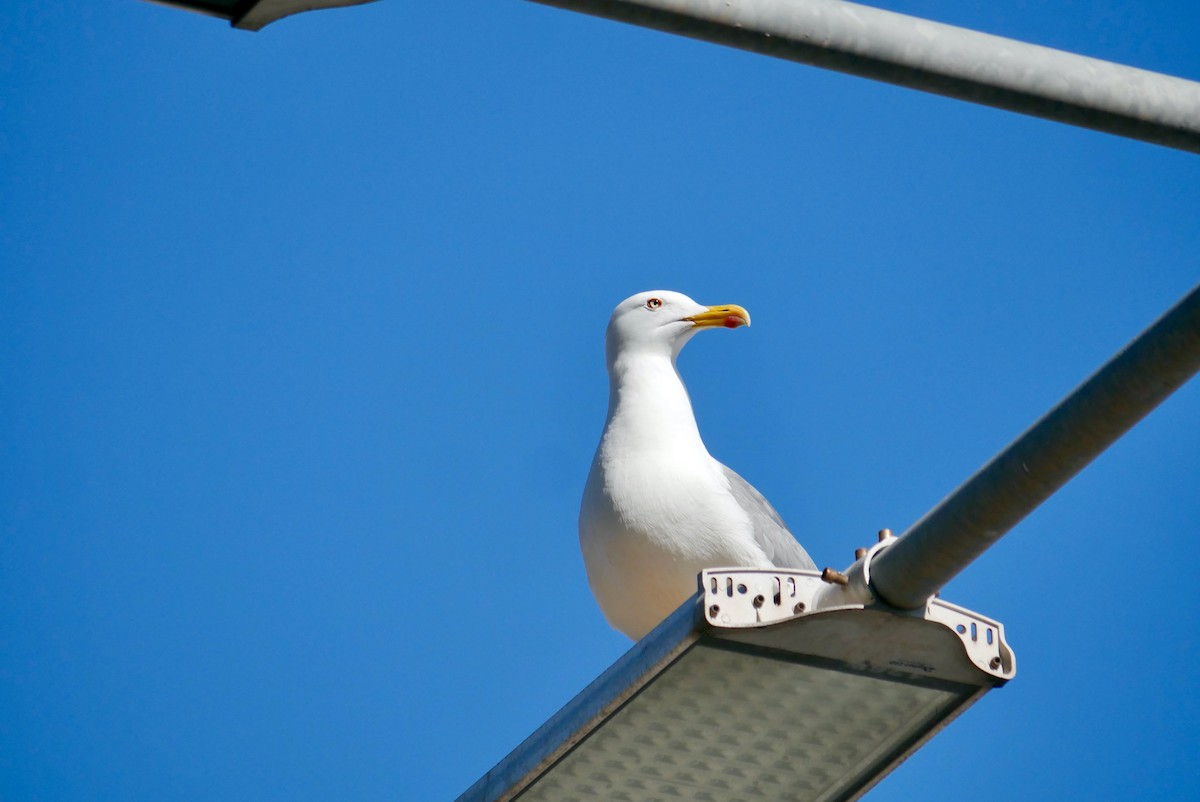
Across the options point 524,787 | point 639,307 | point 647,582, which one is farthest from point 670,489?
point 524,787

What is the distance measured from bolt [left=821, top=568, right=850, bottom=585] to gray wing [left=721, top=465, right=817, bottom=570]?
3134 millimetres

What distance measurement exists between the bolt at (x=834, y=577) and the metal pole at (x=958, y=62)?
2.43 ft

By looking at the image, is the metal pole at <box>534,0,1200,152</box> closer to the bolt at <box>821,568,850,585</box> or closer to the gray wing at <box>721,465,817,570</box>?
the bolt at <box>821,568,850,585</box>

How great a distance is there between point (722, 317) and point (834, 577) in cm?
388

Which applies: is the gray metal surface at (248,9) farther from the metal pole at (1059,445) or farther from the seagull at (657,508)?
the seagull at (657,508)

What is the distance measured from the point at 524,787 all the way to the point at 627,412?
10.1ft

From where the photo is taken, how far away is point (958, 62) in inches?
99.0

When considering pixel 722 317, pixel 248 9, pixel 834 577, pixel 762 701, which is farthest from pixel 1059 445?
pixel 722 317

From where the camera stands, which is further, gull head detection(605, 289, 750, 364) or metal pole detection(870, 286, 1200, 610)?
gull head detection(605, 289, 750, 364)

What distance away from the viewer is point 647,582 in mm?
5930

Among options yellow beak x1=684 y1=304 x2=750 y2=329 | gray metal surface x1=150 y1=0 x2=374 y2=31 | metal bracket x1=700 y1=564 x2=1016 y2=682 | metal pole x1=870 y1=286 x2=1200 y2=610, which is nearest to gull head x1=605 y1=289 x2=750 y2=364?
yellow beak x1=684 y1=304 x2=750 y2=329

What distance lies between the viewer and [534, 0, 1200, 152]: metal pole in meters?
2.48

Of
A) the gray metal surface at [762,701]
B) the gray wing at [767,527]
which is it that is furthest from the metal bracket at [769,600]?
the gray wing at [767,527]

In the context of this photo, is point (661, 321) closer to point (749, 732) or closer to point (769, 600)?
point (749, 732)
